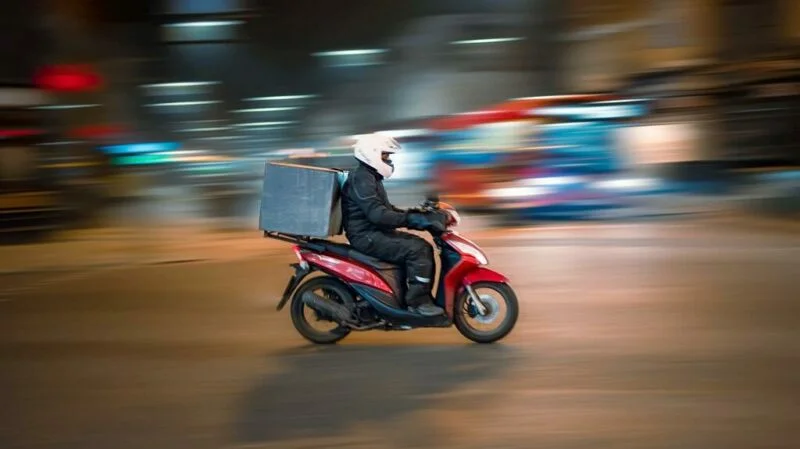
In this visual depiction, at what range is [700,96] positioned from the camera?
15.4 meters

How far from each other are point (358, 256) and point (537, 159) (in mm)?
7055

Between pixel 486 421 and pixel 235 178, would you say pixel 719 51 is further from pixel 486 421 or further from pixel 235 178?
pixel 486 421

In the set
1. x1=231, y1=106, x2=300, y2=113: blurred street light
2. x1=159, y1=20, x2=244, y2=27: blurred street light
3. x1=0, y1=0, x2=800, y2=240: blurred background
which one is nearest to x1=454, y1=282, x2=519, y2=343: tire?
x1=0, y1=0, x2=800, y2=240: blurred background

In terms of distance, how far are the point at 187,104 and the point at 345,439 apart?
1328cm

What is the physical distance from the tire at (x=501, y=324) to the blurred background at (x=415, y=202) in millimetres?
162

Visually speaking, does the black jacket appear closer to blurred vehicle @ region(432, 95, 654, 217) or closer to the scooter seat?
the scooter seat

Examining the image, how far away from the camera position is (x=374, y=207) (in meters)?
6.39

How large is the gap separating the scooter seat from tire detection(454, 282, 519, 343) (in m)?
0.59

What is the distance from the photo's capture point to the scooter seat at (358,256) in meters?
6.61

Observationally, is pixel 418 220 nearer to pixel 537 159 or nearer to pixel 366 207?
pixel 366 207

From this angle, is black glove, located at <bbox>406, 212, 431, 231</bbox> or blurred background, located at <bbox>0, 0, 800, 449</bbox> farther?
black glove, located at <bbox>406, 212, 431, 231</bbox>

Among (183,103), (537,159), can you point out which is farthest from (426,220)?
(183,103)

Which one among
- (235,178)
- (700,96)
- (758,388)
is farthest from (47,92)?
(758,388)

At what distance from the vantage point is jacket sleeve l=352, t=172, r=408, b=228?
6.37 meters
